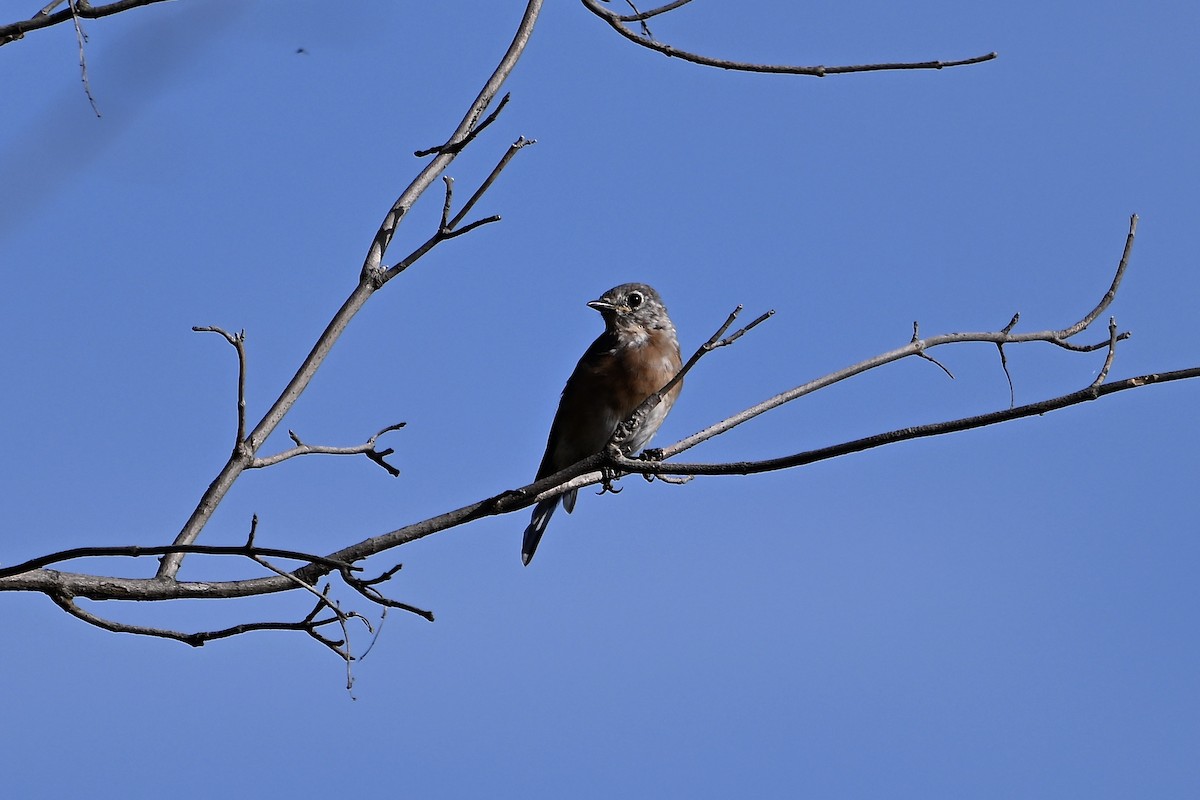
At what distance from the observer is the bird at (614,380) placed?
812cm

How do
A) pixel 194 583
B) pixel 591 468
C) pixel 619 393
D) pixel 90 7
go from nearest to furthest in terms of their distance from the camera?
1. pixel 90 7
2. pixel 194 583
3. pixel 591 468
4. pixel 619 393

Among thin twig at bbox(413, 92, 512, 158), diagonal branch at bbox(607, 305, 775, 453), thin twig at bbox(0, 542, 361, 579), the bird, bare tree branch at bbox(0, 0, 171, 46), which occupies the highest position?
the bird

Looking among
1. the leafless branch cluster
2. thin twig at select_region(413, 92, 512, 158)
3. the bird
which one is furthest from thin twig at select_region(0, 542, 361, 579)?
the bird

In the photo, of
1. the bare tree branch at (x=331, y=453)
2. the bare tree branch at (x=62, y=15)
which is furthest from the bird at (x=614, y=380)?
the bare tree branch at (x=62, y=15)

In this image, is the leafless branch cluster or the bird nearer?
the leafless branch cluster

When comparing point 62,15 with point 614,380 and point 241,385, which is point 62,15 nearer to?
point 241,385

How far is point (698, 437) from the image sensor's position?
434 cm

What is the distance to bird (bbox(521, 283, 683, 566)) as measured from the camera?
812 centimetres

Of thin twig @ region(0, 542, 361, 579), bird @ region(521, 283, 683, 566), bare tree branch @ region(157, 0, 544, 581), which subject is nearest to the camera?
thin twig @ region(0, 542, 361, 579)

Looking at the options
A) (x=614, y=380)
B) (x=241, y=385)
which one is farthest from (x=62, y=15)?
(x=614, y=380)

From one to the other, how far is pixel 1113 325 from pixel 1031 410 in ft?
3.29

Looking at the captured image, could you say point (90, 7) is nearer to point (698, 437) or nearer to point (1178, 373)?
point (698, 437)

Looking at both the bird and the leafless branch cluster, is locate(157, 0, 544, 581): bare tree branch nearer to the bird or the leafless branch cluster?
the leafless branch cluster

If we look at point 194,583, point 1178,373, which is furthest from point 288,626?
point 1178,373
